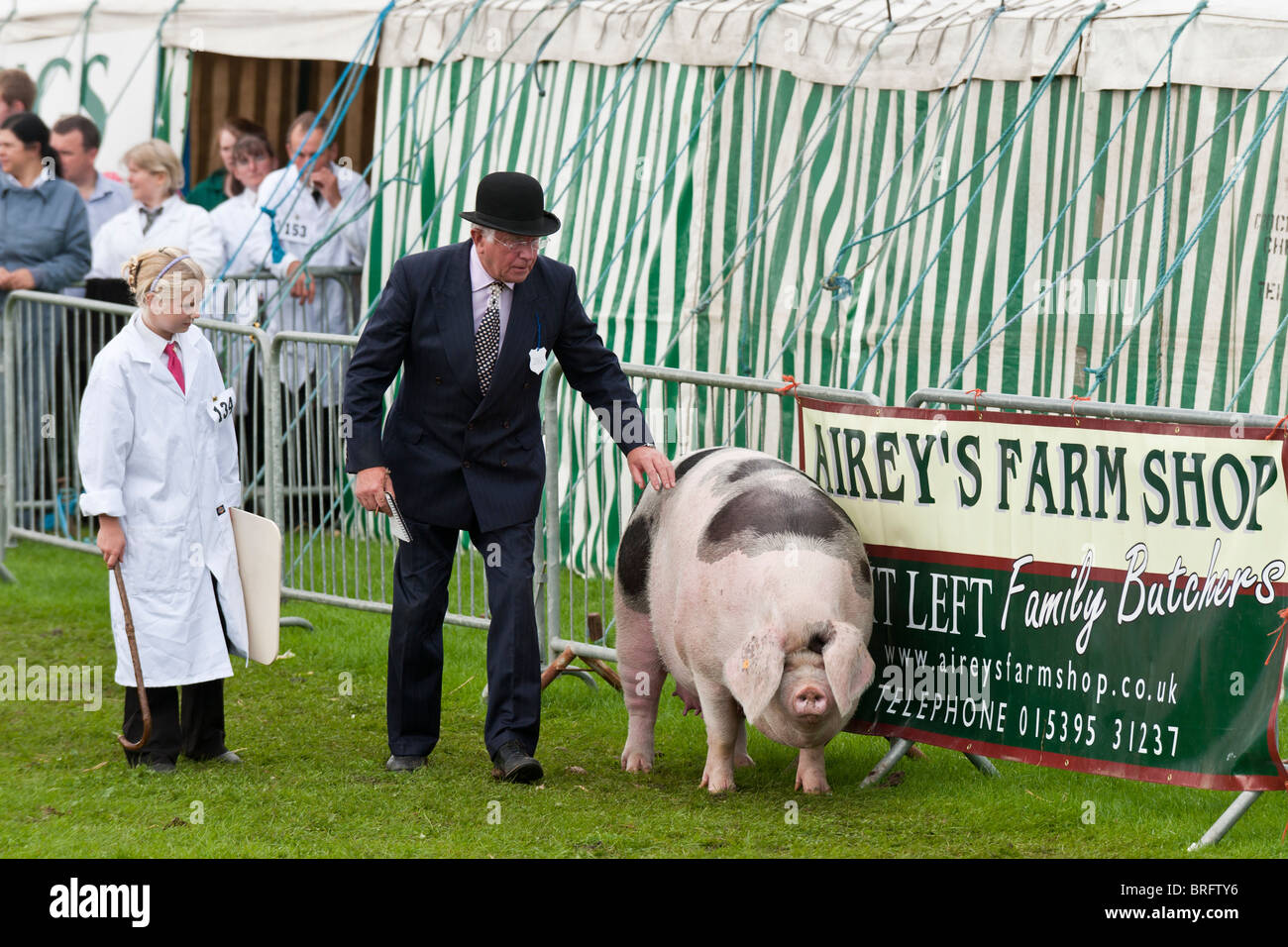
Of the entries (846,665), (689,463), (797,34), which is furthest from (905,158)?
(846,665)

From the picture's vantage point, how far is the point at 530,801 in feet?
19.3

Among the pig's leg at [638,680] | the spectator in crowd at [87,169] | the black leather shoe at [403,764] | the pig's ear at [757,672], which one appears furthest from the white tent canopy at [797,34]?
the black leather shoe at [403,764]

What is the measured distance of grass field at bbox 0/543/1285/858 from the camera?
5.41 m

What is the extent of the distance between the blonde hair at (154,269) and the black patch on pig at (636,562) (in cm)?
162

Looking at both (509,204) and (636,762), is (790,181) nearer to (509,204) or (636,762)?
(509,204)

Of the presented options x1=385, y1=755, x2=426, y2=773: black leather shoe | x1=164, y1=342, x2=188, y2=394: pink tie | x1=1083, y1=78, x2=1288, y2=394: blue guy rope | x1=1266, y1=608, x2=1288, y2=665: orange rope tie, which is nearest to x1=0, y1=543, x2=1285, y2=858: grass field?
x1=385, y1=755, x2=426, y2=773: black leather shoe

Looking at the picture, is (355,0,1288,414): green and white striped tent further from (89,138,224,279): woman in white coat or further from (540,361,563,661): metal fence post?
(540,361,563,661): metal fence post

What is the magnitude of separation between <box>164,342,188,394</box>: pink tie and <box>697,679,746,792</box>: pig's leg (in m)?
1.95

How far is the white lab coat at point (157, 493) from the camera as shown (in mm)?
6055

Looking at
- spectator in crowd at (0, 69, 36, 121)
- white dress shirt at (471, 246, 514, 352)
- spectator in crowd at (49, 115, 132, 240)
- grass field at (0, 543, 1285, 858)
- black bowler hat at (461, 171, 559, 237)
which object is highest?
spectator in crowd at (0, 69, 36, 121)

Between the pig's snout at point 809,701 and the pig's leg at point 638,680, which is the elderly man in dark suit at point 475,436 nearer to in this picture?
the pig's leg at point 638,680

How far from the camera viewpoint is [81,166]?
11.6 m

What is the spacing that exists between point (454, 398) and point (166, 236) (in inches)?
205
